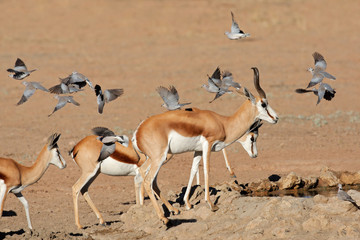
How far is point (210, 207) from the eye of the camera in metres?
9.35

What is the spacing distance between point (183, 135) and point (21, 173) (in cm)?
240

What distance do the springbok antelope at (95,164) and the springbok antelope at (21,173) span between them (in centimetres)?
33

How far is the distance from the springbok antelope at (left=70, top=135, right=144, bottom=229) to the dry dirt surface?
43cm

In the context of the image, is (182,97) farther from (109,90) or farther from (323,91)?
(109,90)

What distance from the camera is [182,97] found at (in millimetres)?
22297

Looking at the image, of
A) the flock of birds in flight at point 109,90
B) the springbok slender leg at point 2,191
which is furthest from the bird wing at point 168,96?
the springbok slender leg at point 2,191

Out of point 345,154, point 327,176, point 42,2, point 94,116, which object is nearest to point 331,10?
point 42,2

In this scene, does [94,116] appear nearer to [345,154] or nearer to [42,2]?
[345,154]

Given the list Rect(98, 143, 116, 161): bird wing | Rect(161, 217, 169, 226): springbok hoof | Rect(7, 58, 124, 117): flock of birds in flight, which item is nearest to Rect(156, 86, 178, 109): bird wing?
Rect(7, 58, 124, 117): flock of birds in flight

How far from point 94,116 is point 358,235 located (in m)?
13.2

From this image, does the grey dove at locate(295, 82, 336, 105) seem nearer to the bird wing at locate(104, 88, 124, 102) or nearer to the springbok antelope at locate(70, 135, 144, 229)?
the bird wing at locate(104, 88, 124, 102)

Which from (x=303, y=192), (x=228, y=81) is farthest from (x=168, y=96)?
(x=303, y=192)

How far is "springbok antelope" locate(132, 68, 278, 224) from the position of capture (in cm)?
934

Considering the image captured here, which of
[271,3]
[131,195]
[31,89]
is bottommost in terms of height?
[131,195]
